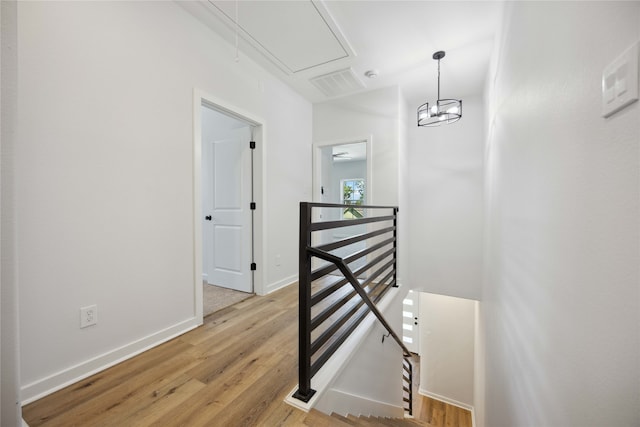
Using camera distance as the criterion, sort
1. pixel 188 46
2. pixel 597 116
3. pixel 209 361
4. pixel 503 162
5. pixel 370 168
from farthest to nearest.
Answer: pixel 370 168 → pixel 188 46 → pixel 503 162 → pixel 209 361 → pixel 597 116

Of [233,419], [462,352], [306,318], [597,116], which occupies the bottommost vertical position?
[462,352]

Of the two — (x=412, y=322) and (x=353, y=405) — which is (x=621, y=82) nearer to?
(x=353, y=405)

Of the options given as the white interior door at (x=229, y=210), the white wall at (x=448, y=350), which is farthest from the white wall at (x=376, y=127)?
the white wall at (x=448, y=350)

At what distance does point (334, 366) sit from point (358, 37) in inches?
112

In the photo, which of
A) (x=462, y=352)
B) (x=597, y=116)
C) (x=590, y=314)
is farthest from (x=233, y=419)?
(x=462, y=352)

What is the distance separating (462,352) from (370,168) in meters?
3.95

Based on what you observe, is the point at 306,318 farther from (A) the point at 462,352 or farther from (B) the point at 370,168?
(A) the point at 462,352

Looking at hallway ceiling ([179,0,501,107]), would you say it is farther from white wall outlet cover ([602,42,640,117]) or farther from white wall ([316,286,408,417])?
white wall ([316,286,408,417])

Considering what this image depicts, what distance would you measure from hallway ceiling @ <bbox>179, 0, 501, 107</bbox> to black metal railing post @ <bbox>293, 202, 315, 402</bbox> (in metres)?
1.86

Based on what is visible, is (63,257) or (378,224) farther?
(378,224)

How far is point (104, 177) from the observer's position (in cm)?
158

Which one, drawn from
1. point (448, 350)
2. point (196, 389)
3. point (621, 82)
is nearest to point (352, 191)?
point (448, 350)

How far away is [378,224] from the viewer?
12.0 feet

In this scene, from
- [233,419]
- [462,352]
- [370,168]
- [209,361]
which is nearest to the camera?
[233,419]
